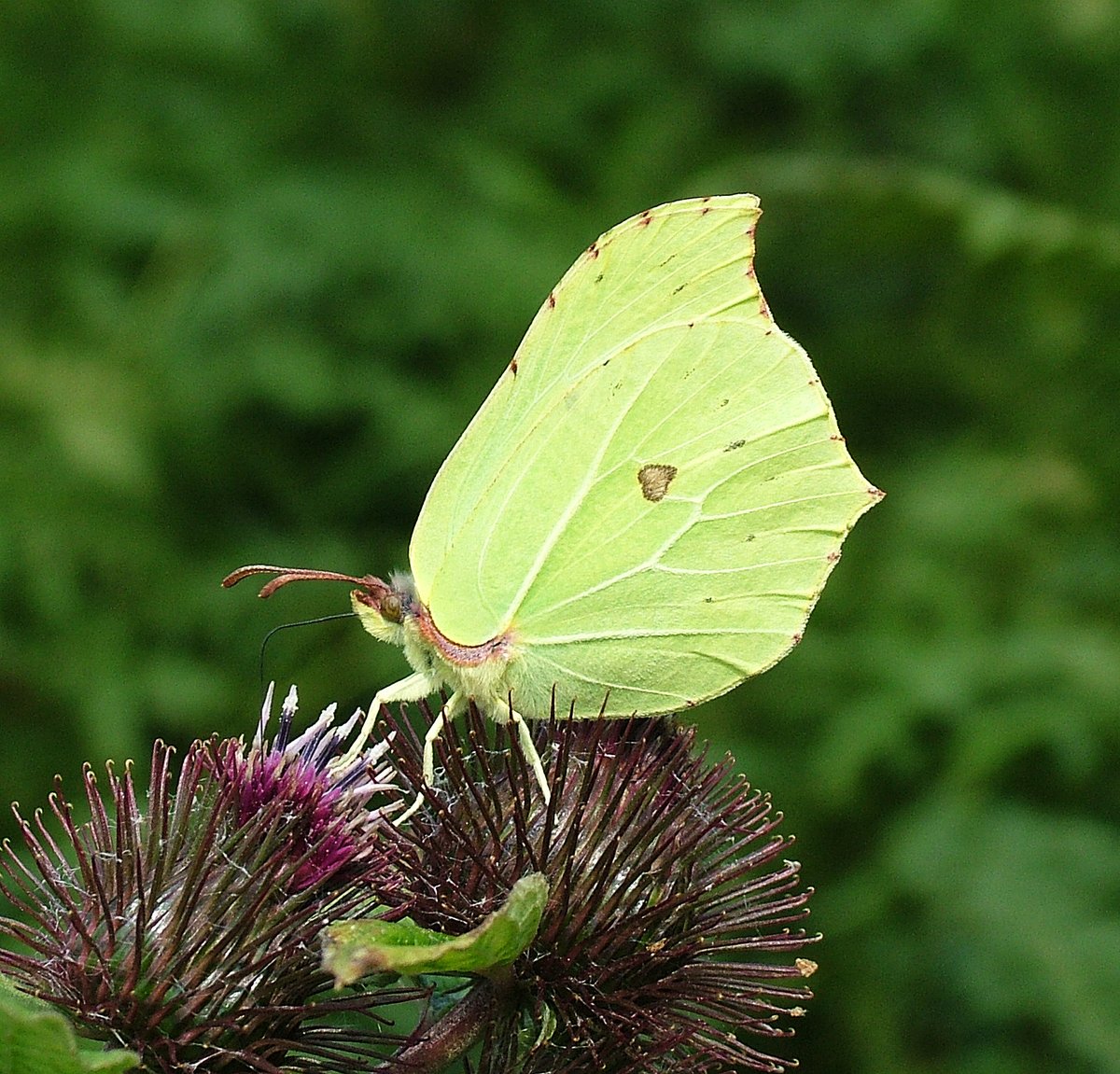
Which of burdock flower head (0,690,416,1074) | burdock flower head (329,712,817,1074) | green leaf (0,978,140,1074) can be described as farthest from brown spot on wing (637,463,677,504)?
green leaf (0,978,140,1074)

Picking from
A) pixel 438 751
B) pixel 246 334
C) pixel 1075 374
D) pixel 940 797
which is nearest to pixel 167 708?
pixel 246 334

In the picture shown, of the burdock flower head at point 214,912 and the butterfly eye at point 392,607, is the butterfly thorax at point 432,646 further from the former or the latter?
the burdock flower head at point 214,912

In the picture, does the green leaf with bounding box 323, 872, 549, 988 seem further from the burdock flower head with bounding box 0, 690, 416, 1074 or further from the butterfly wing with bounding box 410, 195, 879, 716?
the butterfly wing with bounding box 410, 195, 879, 716

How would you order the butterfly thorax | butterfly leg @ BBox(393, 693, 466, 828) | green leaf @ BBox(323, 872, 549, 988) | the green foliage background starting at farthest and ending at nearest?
the green foliage background < the butterfly thorax < butterfly leg @ BBox(393, 693, 466, 828) < green leaf @ BBox(323, 872, 549, 988)

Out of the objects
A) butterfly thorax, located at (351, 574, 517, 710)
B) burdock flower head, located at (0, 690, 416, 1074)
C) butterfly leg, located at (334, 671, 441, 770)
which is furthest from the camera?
butterfly thorax, located at (351, 574, 517, 710)

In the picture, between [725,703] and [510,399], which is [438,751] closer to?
[510,399]

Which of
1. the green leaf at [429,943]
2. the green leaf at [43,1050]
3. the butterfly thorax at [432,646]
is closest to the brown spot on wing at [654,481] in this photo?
the butterfly thorax at [432,646]

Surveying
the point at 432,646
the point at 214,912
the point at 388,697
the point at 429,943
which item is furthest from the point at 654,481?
the point at 429,943

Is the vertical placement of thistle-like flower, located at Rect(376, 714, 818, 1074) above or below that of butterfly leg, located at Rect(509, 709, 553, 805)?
below
